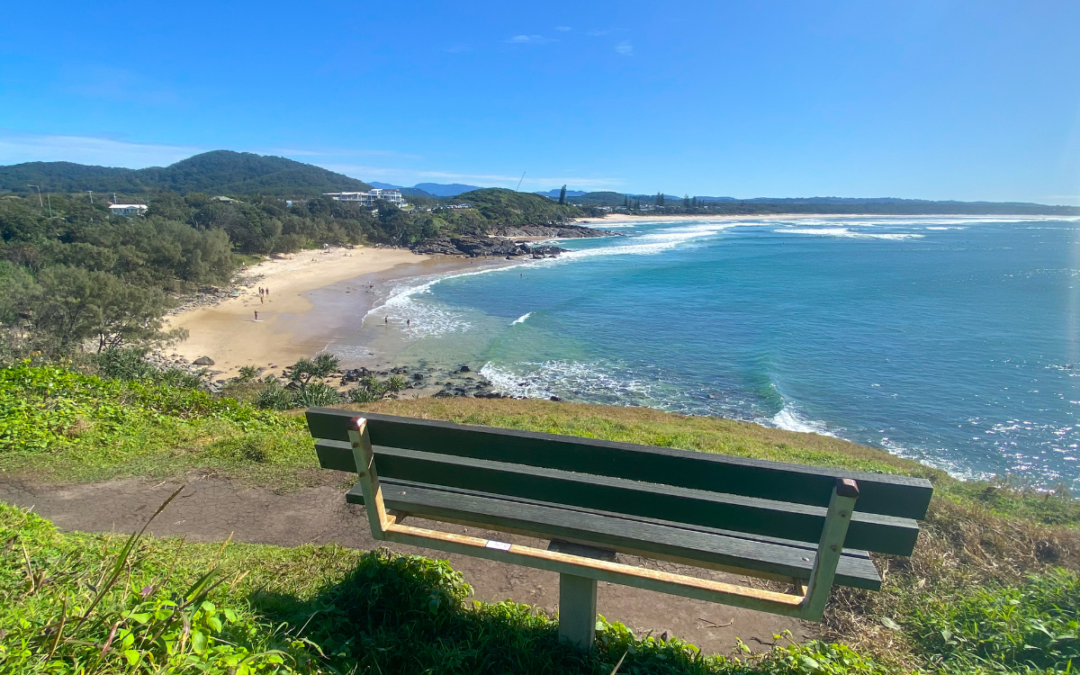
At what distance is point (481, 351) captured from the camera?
25.0 metres

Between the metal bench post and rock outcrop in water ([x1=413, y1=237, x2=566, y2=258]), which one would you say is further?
rock outcrop in water ([x1=413, y1=237, x2=566, y2=258])

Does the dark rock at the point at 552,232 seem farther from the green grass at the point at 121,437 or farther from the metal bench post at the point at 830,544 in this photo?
the metal bench post at the point at 830,544

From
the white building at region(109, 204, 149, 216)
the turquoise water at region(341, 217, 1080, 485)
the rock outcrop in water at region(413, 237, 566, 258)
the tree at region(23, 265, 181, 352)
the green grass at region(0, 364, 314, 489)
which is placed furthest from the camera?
the rock outcrop in water at region(413, 237, 566, 258)

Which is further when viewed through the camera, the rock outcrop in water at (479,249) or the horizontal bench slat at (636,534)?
the rock outcrop in water at (479,249)

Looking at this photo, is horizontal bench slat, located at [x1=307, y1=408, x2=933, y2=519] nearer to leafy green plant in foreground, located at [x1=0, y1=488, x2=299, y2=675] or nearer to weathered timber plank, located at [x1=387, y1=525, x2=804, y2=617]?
weathered timber plank, located at [x1=387, y1=525, x2=804, y2=617]

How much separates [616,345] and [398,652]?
24101 mm

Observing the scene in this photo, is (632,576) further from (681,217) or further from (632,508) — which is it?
(681,217)

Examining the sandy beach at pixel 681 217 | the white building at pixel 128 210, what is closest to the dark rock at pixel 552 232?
the sandy beach at pixel 681 217

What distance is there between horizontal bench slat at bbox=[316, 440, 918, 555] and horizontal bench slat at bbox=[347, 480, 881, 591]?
11 centimetres

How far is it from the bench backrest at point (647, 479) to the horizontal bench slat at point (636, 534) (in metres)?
0.11

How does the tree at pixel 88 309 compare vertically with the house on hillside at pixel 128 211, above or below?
below

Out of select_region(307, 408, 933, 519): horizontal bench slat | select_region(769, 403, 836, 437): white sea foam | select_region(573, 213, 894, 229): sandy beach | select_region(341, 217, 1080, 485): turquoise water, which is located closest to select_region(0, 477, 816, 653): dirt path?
select_region(307, 408, 933, 519): horizontal bench slat

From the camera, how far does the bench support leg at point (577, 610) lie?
2.32 m

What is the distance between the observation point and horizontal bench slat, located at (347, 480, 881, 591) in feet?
7.11
